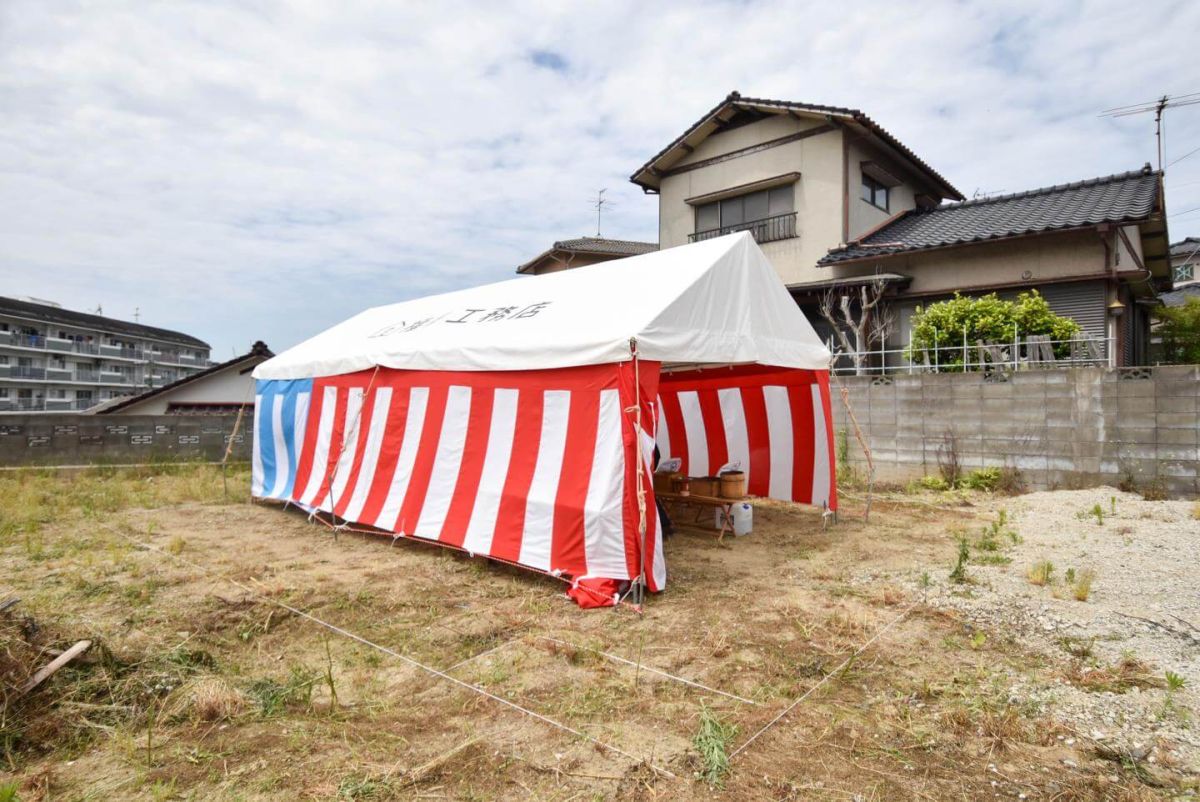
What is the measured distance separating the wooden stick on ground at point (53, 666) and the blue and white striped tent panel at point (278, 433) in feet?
14.9

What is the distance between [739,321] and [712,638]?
8.42 feet

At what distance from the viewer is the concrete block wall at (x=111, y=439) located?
9.99m

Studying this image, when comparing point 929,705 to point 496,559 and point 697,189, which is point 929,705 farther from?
point 697,189

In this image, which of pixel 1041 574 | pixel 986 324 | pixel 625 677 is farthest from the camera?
pixel 986 324

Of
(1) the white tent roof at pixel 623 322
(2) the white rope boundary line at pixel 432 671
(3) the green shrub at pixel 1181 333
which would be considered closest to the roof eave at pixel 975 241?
(1) the white tent roof at pixel 623 322

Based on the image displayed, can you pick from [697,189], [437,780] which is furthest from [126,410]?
[437,780]

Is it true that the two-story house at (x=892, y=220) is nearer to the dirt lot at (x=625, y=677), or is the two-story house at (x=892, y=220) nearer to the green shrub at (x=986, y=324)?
the green shrub at (x=986, y=324)

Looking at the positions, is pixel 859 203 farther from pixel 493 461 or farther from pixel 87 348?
pixel 87 348

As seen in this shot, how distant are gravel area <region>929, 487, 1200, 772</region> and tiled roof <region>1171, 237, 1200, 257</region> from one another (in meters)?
27.6

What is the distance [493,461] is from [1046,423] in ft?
19.6

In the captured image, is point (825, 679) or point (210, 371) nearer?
point (825, 679)

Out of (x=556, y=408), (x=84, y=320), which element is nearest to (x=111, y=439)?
(x=556, y=408)

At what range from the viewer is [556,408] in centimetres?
464

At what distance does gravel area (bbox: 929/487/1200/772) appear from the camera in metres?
2.54
